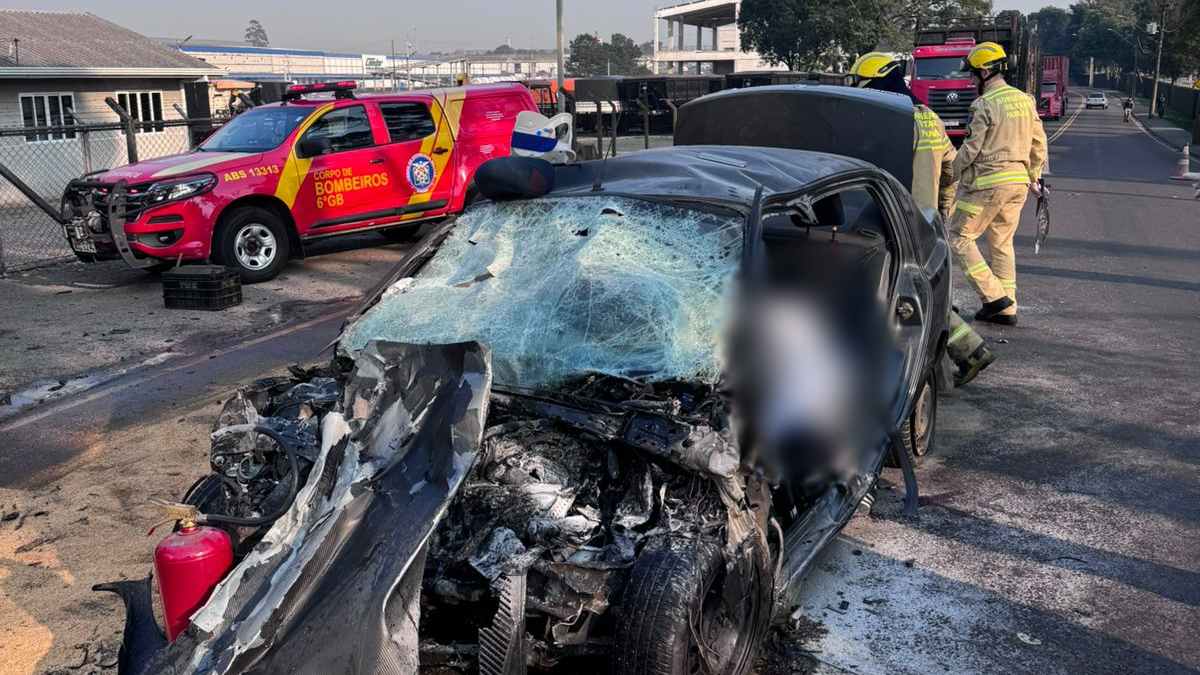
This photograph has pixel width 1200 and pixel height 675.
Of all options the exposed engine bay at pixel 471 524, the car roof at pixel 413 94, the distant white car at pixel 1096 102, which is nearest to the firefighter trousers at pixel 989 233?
the exposed engine bay at pixel 471 524

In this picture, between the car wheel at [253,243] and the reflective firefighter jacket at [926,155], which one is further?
the car wheel at [253,243]

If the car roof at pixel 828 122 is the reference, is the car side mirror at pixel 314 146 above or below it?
below

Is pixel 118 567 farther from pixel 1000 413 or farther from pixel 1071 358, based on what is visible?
pixel 1071 358

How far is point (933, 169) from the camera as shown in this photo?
7.96 metres


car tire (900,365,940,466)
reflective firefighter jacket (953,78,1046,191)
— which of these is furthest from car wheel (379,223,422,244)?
car tire (900,365,940,466)

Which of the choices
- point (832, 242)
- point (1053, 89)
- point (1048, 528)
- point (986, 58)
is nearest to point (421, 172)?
point (986, 58)

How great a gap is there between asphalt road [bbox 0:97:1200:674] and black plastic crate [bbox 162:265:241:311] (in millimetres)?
1259

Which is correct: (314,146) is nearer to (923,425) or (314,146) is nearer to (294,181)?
(294,181)

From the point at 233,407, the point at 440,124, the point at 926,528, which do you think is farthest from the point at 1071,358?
the point at 440,124

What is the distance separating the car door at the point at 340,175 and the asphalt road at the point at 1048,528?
6.65 metres

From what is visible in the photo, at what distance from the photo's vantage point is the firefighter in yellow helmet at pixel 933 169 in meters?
6.63

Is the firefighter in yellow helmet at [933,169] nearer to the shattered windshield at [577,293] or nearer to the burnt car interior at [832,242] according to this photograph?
the burnt car interior at [832,242]

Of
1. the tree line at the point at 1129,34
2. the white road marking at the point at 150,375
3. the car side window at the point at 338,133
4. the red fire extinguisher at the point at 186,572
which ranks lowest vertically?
the white road marking at the point at 150,375

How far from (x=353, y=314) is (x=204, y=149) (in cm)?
819
